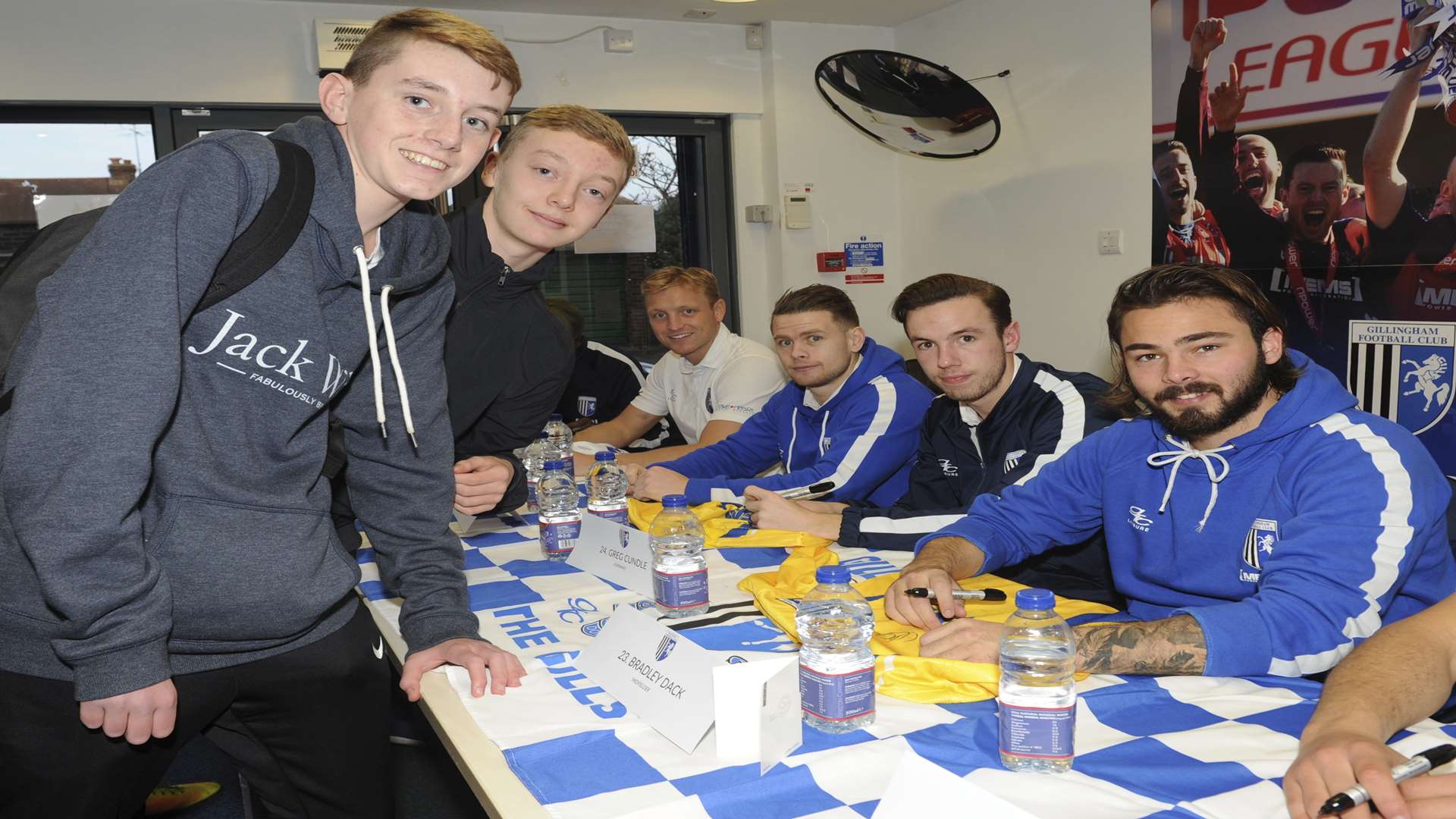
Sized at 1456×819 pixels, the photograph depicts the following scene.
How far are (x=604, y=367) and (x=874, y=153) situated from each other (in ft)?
7.57

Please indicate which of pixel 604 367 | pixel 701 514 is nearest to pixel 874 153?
pixel 604 367

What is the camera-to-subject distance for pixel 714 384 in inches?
156

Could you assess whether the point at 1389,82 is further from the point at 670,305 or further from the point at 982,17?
the point at 670,305

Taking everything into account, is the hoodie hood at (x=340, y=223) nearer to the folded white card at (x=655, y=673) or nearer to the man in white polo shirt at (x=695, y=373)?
the folded white card at (x=655, y=673)

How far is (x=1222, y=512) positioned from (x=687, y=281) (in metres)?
2.61

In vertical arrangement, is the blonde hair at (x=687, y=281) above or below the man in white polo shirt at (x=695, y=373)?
above

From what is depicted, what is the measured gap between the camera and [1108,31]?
4578 millimetres

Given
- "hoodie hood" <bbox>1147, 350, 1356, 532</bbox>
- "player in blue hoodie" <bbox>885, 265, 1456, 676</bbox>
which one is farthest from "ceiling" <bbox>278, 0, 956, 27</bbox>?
"hoodie hood" <bbox>1147, 350, 1356, 532</bbox>

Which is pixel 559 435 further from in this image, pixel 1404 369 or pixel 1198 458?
pixel 1404 369

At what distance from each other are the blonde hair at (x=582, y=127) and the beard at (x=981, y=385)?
3.07 ft

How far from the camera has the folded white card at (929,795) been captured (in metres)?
0.89

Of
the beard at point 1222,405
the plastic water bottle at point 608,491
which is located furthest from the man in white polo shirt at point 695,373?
the beard at point 1222,405

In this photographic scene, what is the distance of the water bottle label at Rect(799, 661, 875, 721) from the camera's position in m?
1.18

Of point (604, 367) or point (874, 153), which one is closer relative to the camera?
point (604, 367)
